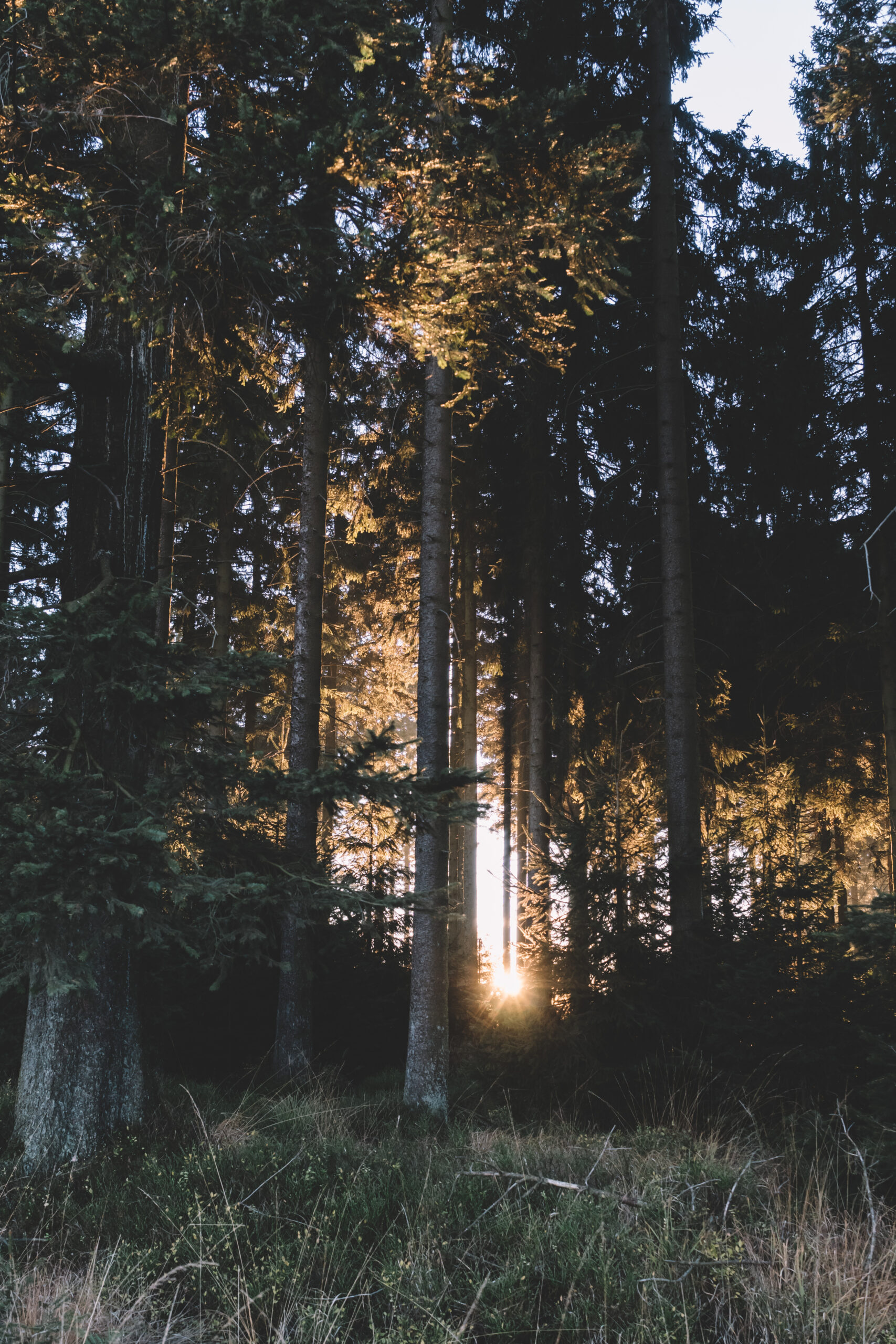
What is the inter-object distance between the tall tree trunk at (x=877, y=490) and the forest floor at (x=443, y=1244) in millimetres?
7267

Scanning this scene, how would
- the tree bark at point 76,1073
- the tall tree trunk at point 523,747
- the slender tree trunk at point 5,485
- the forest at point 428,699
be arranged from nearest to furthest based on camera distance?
the forest at point 428,699, the tree bark at point 76,1073, the slender tree trunk at point 5,485, the tall tree trunk at point 523,747

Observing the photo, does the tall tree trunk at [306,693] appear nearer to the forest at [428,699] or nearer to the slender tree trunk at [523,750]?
the forest at [428,699]

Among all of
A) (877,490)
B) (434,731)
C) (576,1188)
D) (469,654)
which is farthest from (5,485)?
(877,490)

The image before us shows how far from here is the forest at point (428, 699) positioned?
3846 mm

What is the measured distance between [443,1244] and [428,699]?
538cm

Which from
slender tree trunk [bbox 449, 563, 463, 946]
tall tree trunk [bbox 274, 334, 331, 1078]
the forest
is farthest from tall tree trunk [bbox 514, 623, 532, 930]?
tall tree trunk [bbox 274, 334, 331, 1078]

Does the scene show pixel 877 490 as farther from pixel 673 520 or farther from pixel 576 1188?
pixel 576 1188

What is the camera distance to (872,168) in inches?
486

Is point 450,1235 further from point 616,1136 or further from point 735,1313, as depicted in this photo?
point 616,1136

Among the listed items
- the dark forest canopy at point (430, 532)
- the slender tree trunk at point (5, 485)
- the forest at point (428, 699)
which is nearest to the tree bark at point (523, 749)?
the dark forest canopy at point (430, 532)

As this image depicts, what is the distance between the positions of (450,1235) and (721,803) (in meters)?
10.7

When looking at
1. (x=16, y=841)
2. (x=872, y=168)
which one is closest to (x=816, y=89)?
(x=872, y=168)

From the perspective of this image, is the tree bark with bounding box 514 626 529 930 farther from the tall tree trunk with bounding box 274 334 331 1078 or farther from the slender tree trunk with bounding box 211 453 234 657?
the slender tree trunk with bounding box 211 453 234 657

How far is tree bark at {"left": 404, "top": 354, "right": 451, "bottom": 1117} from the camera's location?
7574 millimetres
